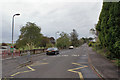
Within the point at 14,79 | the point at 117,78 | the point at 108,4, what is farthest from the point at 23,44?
→ the point at 117,78

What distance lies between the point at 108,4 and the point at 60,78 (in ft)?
25.3

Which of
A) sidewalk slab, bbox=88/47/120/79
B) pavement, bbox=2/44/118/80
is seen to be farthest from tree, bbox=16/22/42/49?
sidewalk slab, bbox=88/47/120/79

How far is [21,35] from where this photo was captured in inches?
790

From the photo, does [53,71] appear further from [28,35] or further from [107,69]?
[28,35]

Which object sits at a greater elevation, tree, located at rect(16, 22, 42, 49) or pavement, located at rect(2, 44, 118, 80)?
tree, located at rect(16, 22, 42, 49)

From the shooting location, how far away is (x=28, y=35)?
65.7ft

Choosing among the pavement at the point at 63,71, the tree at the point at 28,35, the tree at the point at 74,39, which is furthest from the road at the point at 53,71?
the tree at the point at 74,39

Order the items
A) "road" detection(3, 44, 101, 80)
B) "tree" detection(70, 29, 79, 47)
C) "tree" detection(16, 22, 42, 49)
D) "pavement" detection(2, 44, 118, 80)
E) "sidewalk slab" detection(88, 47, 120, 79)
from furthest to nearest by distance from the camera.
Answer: "tree" detection(70, 29, 79, 47), "tree" detection(16, 22, 42, 49), "road" detection(3, 44, 101, 80), "pavement" detection(2, 44, 118, 80), "sidewalk slab" detection(88, 47, 120, 79)

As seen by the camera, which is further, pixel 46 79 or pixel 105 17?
pixel 105 17

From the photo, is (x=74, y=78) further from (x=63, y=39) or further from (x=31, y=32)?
(x=63, y=39)

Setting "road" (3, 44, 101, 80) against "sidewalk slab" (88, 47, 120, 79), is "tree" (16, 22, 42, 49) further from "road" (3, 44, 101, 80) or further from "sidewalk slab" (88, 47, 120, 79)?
"sidewalk slab" (88, 47, 120, 79)

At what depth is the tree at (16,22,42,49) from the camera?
19952 millimetres

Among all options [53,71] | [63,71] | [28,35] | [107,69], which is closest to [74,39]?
[28,35]

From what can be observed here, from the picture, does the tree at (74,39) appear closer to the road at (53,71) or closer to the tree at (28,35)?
the tree at (28,35)
